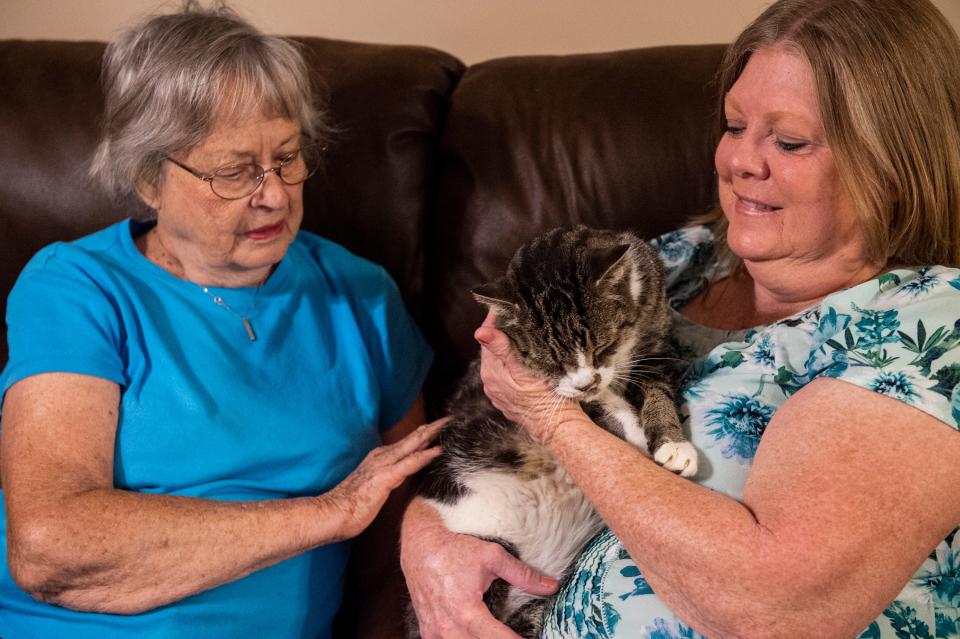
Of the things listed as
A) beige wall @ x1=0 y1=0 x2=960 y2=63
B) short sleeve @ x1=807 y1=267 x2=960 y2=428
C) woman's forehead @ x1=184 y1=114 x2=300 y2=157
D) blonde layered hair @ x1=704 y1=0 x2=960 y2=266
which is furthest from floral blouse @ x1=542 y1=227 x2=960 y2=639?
beige wall @ x1=0 y1=0 x2=960 y2=63

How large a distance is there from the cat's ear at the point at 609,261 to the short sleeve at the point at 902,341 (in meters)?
0.33

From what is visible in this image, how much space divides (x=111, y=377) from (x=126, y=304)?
165mm

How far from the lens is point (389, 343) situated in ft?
6.31

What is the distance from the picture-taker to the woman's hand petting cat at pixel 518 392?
1386 mm

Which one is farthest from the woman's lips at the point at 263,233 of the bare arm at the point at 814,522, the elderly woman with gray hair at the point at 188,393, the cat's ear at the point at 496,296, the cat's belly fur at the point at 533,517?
the bare arm at the point at 814,522

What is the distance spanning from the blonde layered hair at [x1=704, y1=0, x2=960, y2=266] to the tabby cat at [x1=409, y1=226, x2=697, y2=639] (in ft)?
1.26

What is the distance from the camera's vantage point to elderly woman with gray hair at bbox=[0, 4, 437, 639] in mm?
1449

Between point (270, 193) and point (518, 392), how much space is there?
2.10 ft

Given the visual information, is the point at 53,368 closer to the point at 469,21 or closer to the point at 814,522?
the point at 814,522

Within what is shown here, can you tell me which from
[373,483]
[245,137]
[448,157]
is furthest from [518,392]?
[448,157]

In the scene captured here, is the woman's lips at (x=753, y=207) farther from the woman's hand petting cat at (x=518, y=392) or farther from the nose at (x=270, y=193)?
the nose at (x=270, y=193)

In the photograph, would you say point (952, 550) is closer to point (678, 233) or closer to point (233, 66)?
point (678, 233)

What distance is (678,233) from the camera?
180cm

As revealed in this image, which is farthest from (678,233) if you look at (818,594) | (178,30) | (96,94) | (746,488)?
(96,94)
